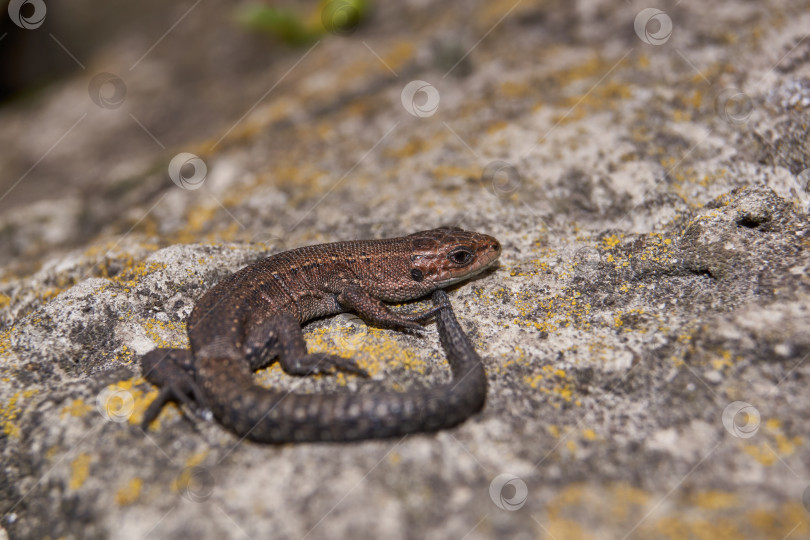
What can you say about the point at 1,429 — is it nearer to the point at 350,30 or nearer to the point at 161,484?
the point at 161,484

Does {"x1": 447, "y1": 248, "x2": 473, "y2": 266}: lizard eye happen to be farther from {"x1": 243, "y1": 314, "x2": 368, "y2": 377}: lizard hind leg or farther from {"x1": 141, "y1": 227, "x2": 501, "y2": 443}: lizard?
{"x1": 243, "y1": 314, "x2": 368, "y2": 377}: lizard hind leg

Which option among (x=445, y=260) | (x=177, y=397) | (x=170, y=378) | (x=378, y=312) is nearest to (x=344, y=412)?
(x=378, y=312)

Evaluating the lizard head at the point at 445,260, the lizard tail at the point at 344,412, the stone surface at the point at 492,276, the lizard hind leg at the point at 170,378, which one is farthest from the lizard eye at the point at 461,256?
the lizard hind leg at the point at 170,378

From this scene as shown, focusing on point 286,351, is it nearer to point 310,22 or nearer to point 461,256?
point 461,256

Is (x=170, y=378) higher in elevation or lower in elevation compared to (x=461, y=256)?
higher

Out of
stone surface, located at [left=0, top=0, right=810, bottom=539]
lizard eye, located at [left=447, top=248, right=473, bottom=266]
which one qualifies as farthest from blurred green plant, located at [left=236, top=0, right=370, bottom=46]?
lizard eye, located at [left=447, top=248, right=473, bottom=266]

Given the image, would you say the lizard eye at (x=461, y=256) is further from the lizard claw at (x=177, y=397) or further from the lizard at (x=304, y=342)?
the lizard claw at (x=177, y=397)

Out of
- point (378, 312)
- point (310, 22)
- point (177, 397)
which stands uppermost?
point (310, 22)
